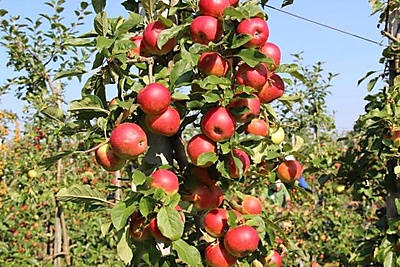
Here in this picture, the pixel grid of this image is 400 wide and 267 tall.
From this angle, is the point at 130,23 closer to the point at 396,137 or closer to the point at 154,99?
the point at 154,99

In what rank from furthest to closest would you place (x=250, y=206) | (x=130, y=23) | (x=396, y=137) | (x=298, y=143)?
(x=396, y=137) → (x=298, y=143) → (x=250, y=206) → (x=130, y=23)

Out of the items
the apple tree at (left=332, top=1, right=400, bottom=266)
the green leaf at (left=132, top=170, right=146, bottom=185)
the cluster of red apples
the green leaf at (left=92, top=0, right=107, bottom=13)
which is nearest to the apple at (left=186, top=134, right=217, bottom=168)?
the cluster of red apples

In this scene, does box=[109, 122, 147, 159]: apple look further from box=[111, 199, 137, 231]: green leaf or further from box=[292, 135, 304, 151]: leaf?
box=[292, 135, 304, 151]: leaf

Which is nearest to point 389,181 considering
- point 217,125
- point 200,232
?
point 200,232

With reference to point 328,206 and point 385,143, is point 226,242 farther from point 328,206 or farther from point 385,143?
point 328,206

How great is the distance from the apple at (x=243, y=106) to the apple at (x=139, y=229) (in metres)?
0.26

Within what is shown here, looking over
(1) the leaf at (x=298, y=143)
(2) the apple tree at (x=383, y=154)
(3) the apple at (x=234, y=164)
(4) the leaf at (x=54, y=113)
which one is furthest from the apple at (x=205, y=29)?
(2) the apple tree at (x=383, y=154)

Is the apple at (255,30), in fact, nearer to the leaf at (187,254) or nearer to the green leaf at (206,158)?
the green leaf at (206,158)

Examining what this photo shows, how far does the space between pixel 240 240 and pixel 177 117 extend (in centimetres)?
26

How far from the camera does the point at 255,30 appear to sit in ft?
3.31

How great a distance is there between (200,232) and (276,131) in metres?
0.28

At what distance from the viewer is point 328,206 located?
5148 millimetres

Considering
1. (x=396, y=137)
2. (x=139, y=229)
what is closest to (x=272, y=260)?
(x=139, y=229)

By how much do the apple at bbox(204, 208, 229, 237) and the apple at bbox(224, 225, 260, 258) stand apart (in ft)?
0.06
